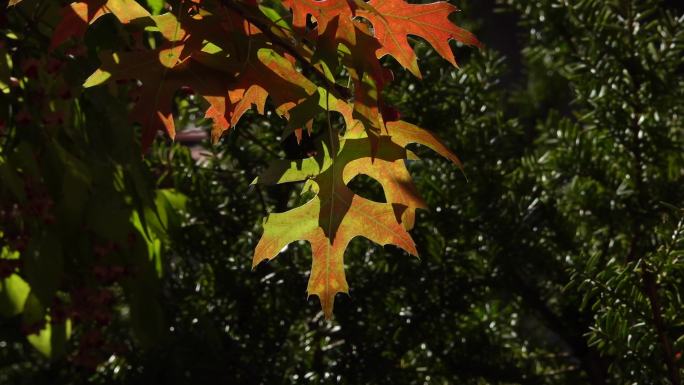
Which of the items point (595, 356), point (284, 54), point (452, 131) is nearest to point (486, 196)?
point (452, 131)

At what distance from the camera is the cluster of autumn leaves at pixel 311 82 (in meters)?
0.62

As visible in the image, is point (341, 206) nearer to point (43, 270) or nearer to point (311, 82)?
point (311, 82)

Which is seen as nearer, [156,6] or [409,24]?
[409,24]

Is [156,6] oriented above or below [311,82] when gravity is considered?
above

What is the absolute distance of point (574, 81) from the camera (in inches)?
45.8

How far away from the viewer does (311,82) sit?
0.67 m

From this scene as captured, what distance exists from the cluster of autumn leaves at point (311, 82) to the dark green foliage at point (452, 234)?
0.27 metres

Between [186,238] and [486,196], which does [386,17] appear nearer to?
[486,196]

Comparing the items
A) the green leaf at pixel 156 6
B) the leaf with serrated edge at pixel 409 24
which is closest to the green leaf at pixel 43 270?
the green leaf at pixel 156 6

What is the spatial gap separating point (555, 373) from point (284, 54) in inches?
23.0

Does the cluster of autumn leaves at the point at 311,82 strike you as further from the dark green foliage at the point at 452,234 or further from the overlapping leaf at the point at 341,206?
the dark green foliage at the point at 452,234

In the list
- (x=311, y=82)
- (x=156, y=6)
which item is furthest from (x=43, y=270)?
(x=311, y=82)

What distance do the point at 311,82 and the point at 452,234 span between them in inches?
16.5

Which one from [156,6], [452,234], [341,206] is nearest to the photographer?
[341,206]
